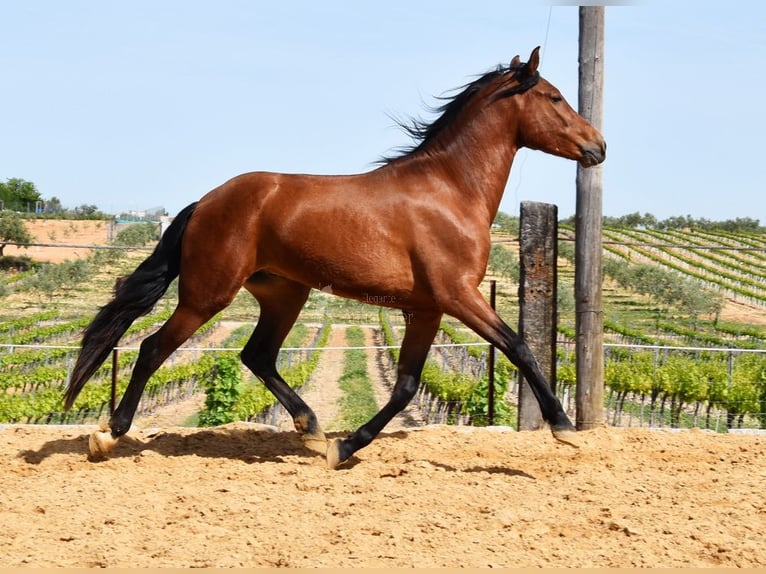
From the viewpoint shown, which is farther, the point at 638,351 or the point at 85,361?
the point at 638,351

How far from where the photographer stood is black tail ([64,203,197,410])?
5.40 meters

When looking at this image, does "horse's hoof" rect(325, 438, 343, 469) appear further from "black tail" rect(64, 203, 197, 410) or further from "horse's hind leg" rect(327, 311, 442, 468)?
"black tail" rect(64, 203, 197, 410)

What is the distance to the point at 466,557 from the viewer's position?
3291 mm

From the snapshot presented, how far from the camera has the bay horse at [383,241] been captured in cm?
506

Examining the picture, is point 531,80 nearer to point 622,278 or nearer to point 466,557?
point 466,557

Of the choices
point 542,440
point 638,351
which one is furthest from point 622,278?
point 542,440

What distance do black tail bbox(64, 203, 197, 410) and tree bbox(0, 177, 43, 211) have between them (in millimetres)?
89756

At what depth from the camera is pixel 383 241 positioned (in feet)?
16.7

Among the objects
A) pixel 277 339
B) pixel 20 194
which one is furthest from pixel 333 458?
pixel 20 194

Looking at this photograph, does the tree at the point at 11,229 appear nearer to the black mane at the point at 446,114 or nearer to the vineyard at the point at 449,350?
the vineyard at the point at 449,350

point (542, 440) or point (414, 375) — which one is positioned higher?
point (414, 375)

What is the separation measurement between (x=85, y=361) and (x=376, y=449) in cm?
200

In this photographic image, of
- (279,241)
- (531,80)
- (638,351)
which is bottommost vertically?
(638,351)

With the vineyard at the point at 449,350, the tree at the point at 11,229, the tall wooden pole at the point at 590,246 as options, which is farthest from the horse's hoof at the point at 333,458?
the tree at the point at 11,229
